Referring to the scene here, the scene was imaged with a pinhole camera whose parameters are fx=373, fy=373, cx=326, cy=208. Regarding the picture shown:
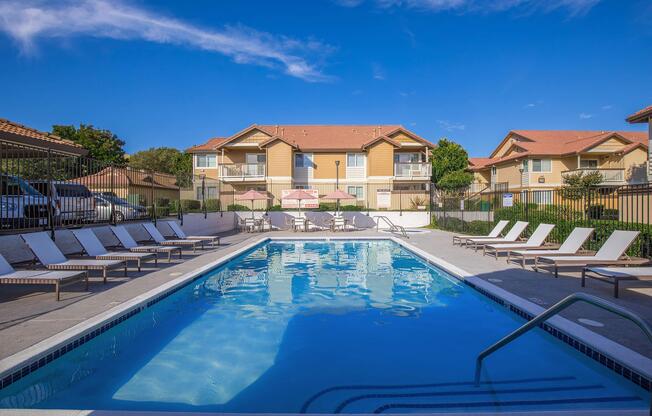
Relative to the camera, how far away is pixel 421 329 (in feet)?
18.0

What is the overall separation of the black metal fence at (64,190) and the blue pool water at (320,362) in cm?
410

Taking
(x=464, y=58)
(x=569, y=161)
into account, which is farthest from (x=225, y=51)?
(x=569, y=161)

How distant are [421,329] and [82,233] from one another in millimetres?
7218

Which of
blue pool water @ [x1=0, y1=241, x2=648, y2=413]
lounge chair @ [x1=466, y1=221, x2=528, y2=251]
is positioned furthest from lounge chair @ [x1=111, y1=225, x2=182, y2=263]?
lounge chair @ [x1=466, y1=221, x2=528, y2=251]

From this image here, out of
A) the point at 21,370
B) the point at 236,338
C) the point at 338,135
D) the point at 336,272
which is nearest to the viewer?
the point at 21,370

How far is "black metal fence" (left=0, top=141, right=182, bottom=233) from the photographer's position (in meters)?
7.98

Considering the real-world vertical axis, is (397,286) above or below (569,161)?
below

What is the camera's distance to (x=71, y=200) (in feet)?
31.4

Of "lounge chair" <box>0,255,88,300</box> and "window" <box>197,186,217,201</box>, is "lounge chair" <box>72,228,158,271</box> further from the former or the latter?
"window" <box>197,186,217,201</box>

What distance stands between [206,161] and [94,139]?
18409mm

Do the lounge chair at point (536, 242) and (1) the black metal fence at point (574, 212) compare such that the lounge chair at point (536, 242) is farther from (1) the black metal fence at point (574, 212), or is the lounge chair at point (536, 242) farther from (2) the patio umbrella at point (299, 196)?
(2) the patio umbrella at point (299, 196)

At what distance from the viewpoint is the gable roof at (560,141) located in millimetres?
29844

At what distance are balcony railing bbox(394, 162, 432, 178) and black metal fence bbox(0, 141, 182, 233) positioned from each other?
21075 millimetres

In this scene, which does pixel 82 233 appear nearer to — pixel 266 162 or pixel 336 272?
pixel 336 272
